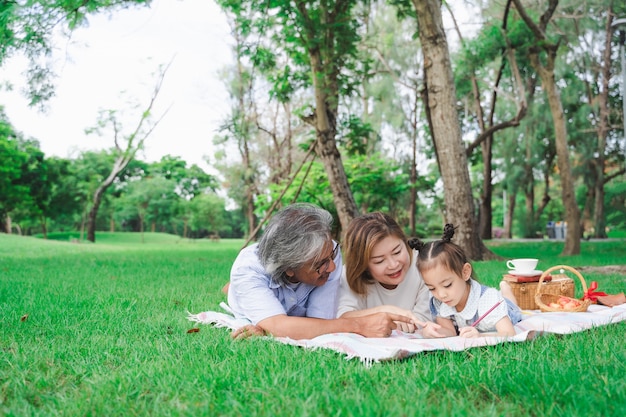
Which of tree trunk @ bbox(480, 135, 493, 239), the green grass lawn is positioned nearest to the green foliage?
the green grass lawn

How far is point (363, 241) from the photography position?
11.6ft

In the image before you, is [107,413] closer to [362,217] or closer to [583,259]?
[362,217]

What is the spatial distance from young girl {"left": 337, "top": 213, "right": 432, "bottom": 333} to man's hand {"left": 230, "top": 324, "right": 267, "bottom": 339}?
581mm

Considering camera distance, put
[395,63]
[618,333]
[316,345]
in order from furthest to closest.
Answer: [395,63]
[618,333]
[316,345]

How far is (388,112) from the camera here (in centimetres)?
2295

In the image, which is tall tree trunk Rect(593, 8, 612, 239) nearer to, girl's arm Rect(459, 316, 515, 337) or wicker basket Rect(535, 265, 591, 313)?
wicker basket Rect(535, 265, 591, 313)

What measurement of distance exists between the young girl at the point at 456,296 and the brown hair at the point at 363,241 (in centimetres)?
25

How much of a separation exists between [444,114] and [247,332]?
6.96 metres

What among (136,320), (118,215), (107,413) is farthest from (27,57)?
(118,215)

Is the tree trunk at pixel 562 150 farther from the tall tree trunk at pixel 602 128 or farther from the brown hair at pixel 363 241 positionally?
the brown hair at pixel 363 241

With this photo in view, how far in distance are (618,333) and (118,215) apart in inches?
1708

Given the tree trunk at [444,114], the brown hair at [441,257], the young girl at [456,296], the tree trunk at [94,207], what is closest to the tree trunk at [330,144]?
the tree trunk at [444,114]

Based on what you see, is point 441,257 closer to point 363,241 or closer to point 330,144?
point 363,241

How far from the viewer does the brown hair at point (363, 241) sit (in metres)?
3.51
